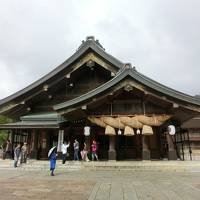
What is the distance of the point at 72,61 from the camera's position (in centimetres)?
1673

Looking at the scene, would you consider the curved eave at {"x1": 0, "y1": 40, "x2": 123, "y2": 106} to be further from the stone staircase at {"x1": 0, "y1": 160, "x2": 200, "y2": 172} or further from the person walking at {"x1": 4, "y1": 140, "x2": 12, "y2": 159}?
the stone staircase at {"x1": 0, "y1": 160, "x2": 200, "y2": 172}

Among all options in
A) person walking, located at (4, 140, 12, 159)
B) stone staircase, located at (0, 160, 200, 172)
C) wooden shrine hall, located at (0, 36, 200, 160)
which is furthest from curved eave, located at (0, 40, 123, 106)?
stone staircase, located at (0, 160, 200, 172)

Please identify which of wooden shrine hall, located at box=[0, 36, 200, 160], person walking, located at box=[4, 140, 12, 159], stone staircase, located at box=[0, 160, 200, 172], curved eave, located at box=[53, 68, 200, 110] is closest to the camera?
stone staircase, located at box=[0, 160, 200, 172]

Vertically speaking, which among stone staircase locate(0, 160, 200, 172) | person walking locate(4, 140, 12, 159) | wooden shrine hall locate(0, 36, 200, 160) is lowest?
stone staircase locate(0, 160, 200, 172)

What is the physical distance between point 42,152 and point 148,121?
8.59 meters

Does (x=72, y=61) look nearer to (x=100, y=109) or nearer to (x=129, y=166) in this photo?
(x=100, y=109)

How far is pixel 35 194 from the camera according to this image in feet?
20.3

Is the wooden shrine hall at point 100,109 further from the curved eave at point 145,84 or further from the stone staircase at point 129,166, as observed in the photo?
the stone staircase at point 129,166

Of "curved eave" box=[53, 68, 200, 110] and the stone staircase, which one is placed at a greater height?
"curved eave" box=[53, 68, 200, 110]

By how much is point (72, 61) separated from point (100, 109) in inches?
191

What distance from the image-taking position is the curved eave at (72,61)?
53.8ft

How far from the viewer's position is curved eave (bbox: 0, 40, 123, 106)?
645 inches

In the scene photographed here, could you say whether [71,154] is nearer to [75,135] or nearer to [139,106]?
[75,135]

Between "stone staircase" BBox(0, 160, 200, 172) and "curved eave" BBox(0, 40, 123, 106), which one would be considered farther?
"curved eave" BBox(0, 40, 123, 106)
